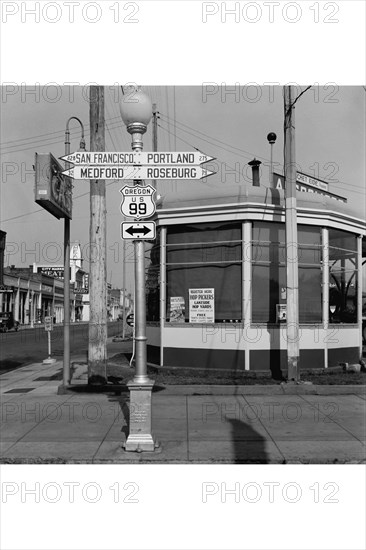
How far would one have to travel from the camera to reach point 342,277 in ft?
45.5

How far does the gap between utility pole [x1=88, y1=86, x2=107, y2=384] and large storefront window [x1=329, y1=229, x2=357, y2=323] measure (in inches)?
234

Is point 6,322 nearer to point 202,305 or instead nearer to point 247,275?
point 202,305

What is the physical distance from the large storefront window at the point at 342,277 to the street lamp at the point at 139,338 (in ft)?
25.0

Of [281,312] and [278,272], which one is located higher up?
[278,272]

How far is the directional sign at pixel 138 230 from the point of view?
21.7ft

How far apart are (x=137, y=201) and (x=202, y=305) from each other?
6.07 meters

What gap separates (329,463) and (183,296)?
23.1 ft

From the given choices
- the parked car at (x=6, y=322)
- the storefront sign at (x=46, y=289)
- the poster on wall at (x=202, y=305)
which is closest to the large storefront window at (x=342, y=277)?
the poster on wall at (x=202, y=305)

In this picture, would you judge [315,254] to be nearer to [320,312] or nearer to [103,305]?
[320,312]

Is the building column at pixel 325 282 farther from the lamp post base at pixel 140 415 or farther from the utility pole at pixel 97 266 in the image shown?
the lamp post base at pixel 140 415

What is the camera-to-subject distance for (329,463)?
5949 millimetres

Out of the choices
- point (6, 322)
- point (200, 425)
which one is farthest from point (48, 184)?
point (6, 322)

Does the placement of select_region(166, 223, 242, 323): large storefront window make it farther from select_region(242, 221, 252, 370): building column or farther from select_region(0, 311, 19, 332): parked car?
select_region(0, 311, 19, 332): parked car

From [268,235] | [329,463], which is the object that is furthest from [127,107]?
[268,235]
